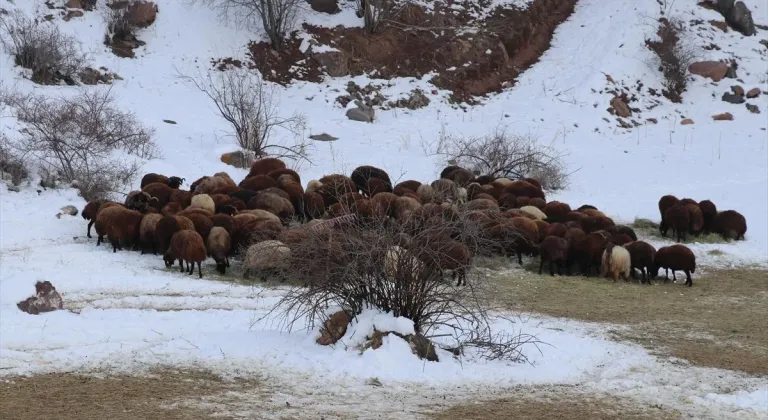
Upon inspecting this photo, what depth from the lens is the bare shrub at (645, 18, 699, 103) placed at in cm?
3181

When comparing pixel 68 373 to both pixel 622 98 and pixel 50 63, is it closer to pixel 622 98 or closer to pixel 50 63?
pixel 50 63

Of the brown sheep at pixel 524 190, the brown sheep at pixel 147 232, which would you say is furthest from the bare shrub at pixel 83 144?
the brown sheep at pixel 524 190

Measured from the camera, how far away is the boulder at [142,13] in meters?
29.2

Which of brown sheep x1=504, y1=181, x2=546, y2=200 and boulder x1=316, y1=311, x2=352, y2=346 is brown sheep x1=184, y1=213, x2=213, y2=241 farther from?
brown sheep x1=504, y1=181, x2=546, y2=200

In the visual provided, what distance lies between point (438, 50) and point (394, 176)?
1117cm

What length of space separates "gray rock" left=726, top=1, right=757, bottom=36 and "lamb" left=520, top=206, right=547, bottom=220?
73.0 ft

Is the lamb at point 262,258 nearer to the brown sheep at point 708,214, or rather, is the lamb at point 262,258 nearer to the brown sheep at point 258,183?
the brown sheep at point 258,183

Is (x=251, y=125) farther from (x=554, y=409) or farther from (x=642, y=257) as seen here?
(x=554, y=409)

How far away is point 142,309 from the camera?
1030 centimetres

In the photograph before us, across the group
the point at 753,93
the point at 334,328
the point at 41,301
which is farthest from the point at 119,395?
the point at 753,93

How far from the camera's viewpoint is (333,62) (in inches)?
1182

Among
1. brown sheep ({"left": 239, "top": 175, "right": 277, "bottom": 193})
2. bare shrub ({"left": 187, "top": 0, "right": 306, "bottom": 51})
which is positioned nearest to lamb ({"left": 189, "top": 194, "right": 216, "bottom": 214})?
brown sheep ({"left": 239, "top": 175, "right": 277, "bottom": 193})

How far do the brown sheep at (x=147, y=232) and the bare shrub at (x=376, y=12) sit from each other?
63.4ft

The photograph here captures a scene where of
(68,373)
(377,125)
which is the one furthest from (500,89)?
(68,373)
